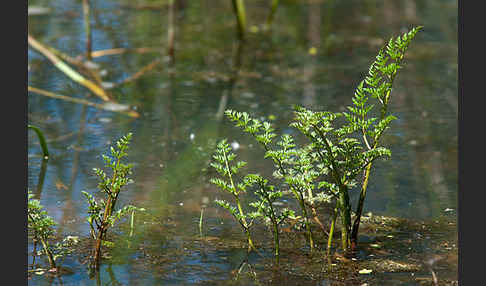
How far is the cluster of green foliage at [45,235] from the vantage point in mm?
2328

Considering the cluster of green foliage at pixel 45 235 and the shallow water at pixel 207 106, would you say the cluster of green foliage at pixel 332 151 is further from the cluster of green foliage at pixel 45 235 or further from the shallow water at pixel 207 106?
the cluster of green foliage at pixel 45 235

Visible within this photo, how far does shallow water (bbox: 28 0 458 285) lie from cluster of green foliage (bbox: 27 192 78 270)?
0.08 m

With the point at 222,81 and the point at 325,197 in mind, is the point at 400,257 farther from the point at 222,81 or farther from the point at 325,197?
the point at 222,81

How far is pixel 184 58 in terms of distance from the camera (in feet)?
17.3

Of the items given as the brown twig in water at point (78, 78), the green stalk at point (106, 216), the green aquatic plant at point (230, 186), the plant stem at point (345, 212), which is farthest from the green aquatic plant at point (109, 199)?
the brown twig in water at point (78, 78)

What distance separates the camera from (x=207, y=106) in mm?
4312

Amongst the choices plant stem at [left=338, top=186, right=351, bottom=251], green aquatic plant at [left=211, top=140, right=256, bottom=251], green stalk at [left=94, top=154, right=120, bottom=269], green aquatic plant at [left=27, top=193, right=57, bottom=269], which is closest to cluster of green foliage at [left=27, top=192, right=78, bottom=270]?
green aquatic plant at [left=27, top=193, right=57, bottom=269]

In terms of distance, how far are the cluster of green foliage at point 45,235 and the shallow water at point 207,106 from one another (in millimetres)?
79

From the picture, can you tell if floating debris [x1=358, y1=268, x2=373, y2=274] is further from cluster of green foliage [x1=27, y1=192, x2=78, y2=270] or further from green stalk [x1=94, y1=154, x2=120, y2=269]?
cluster of green foliage [x1=27, y1=192, x2=78, y2=270]

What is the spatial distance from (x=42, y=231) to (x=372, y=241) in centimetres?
127

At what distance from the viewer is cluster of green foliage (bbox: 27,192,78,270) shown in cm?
233

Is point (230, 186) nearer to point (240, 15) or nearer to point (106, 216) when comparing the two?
point (106, 216)

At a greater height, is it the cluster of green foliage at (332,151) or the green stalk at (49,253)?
the cluster of green foliage at (332,151)

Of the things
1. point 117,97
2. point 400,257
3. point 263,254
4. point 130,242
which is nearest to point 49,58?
point 117,97
